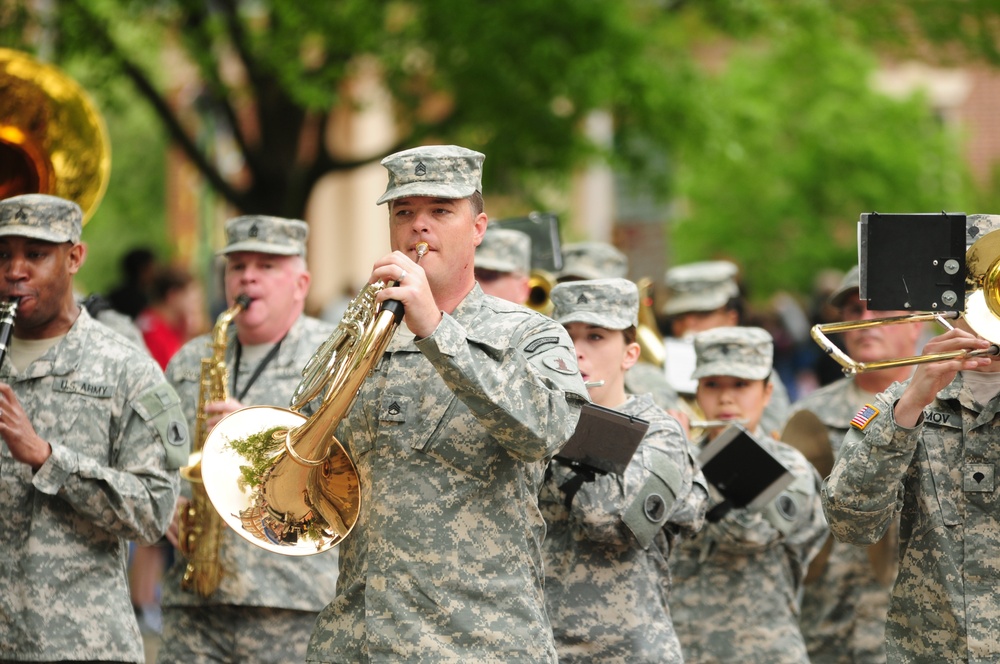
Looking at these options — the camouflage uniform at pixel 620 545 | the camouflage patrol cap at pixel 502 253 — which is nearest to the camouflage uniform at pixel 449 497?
the camouflage uniform at pixel 620 545

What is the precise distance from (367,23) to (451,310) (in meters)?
9.44

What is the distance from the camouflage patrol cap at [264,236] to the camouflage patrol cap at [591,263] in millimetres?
1786

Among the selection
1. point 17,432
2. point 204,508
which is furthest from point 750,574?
point 17,432

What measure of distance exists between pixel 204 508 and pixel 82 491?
1.39 metres

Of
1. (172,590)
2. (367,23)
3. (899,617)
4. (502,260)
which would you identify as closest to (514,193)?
(367,23)

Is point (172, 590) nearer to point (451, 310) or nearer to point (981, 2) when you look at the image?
point (451, 310)

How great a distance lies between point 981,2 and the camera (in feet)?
46.9

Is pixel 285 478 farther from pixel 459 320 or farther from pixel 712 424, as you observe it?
pixel 712 424

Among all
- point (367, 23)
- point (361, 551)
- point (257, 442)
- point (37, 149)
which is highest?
point (367, 23)

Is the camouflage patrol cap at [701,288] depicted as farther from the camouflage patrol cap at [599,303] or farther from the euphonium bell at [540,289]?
the camouflage patrol cap at [599,303]

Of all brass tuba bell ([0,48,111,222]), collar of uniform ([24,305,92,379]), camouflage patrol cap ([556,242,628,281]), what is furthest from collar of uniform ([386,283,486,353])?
camouflage patrol cap ([556,242,628,281])

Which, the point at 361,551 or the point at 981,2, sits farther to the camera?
the point at 981,2

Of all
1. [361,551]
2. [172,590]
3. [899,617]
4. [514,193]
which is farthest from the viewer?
[514,193]

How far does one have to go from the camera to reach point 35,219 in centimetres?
588
